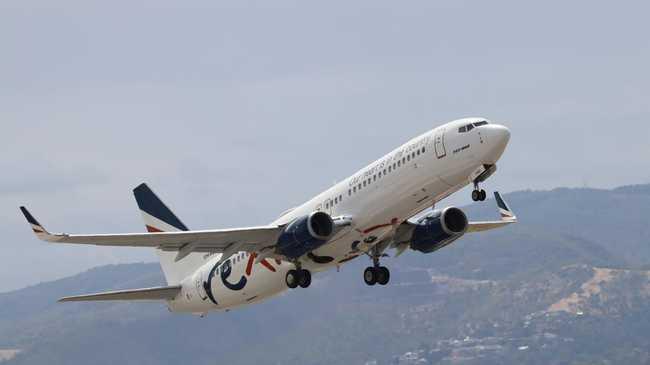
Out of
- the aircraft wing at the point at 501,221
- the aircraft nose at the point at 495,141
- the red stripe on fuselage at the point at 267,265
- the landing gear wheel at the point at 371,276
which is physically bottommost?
the landing gear wheel at the point at 371,276

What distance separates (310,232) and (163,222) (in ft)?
61.1

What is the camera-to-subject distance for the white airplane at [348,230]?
5369cm

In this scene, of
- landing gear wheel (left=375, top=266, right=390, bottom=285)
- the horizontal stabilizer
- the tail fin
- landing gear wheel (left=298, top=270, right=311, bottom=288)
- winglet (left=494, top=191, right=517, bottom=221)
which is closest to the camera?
landing gear wheel (left=298, top=270, right=311, bottom=288)

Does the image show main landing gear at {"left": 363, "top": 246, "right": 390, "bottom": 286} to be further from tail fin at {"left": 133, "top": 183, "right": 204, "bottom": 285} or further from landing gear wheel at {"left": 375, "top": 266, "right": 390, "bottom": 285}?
tail fin at {"left": 133, "top": 183, "right": 204, "bottom": 285}

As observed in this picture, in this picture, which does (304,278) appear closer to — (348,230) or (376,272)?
(376,272)

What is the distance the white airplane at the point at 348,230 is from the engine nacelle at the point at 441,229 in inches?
1.9

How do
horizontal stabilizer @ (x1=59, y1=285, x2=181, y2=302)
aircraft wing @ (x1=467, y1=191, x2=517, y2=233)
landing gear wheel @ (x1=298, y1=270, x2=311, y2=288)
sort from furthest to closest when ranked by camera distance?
aircraft wing @ (x1=467, y1=191, x2=517, y2=233), horizontal stabilizer @ (x1=59, y1=285, x2=181, y2=302), landing gear wheel @ (x1=298, y1=270, x2=311, y2=288)

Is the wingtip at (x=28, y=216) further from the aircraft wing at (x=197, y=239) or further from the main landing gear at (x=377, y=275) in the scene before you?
the main landing gear at (x=377, y=275)

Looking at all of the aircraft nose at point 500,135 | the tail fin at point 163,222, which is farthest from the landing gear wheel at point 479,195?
the tail fin at point 163,222

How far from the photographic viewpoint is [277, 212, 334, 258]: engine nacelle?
56031 mm

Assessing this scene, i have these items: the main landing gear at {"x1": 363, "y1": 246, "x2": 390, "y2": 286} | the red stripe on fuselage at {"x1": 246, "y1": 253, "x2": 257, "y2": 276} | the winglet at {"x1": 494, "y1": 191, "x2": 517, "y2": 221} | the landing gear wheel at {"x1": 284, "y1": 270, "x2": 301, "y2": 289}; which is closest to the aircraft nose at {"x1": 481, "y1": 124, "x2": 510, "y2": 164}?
the main landing gear at {"x1": 363, "y1": 246, "x2": 390, "y2": 286}

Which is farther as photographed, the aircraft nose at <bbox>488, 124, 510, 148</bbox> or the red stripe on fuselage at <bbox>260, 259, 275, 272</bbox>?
the red stripe on fuselage at <bbox>260, 259, 275, 272</bbox>

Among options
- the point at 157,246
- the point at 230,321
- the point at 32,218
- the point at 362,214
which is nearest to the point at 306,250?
the point at 362,214

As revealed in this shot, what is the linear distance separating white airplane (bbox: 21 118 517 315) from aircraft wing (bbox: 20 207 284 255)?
0.05 metres
